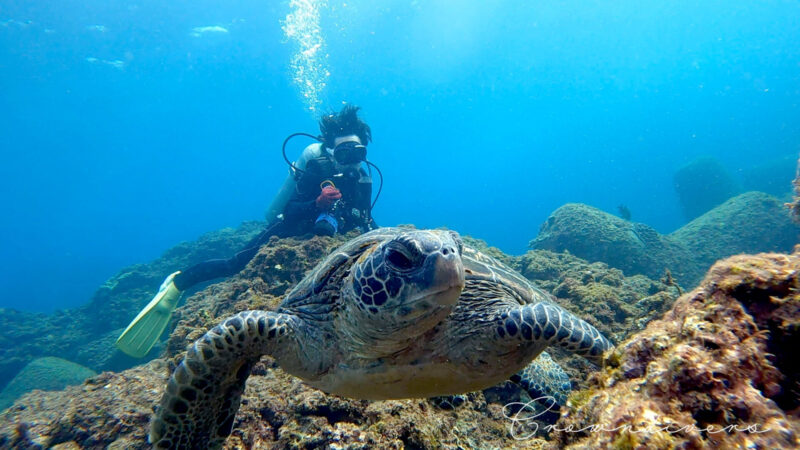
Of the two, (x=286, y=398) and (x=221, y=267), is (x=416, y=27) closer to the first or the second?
(x=221, y=267)

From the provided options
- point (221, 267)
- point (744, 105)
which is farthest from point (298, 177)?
point (744, 105)

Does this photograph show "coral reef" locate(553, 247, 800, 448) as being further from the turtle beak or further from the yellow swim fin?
the yellow swim fin

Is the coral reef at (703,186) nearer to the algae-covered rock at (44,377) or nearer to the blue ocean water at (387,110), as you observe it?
the blue ocean water at (387,110)

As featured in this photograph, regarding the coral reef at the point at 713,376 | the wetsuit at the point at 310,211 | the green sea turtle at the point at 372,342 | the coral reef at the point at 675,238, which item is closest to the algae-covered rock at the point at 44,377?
the wetsuit at the point at 310,211

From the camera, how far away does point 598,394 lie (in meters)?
1.27

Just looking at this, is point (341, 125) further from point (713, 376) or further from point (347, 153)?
point (713, 376)

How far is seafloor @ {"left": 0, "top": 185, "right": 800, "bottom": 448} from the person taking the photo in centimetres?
96

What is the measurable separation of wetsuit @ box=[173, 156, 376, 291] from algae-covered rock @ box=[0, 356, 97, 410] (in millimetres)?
6479

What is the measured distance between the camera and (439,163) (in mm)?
160375

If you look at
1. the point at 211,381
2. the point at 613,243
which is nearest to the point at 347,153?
the point at 211,381

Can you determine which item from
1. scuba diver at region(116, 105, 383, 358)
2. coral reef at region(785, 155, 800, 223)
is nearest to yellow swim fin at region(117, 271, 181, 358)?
scuba diver at region(116, 105, 383, 358)

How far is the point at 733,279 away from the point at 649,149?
135267 millimetres

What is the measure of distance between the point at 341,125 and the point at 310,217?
2.97 m

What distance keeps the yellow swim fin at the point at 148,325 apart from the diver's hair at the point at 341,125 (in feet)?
17.4
